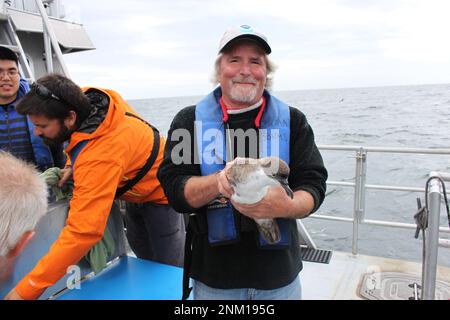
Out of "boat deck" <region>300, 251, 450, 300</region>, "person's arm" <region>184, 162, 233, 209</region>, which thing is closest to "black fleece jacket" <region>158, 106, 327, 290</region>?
"person's arm" <region>184, 162, 233, 209</region>

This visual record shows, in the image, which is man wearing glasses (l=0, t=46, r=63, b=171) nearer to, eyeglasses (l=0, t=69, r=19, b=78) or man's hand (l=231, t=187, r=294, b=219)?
eyeglasses (l=0, t=69, r=19, b=78)

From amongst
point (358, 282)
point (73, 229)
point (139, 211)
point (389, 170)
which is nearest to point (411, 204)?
point (389, 170)

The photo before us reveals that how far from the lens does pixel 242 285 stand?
5.45 feet

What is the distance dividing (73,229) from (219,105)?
38.0 inches

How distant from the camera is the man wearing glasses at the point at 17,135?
2920mm

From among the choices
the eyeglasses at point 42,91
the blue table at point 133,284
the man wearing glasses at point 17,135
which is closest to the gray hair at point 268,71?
the eyeglasses at point 42,91

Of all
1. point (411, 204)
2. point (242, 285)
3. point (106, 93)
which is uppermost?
point (106, 93)

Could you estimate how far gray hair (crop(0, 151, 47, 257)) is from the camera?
3.67ft

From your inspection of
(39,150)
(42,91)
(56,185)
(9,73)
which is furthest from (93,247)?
(9,73)

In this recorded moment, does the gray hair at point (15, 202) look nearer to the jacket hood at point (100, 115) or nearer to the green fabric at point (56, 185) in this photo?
the jacket hood at point (100, 115)

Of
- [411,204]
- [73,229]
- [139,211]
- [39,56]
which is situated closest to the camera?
[73,229]

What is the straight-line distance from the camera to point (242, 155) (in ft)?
5.54
